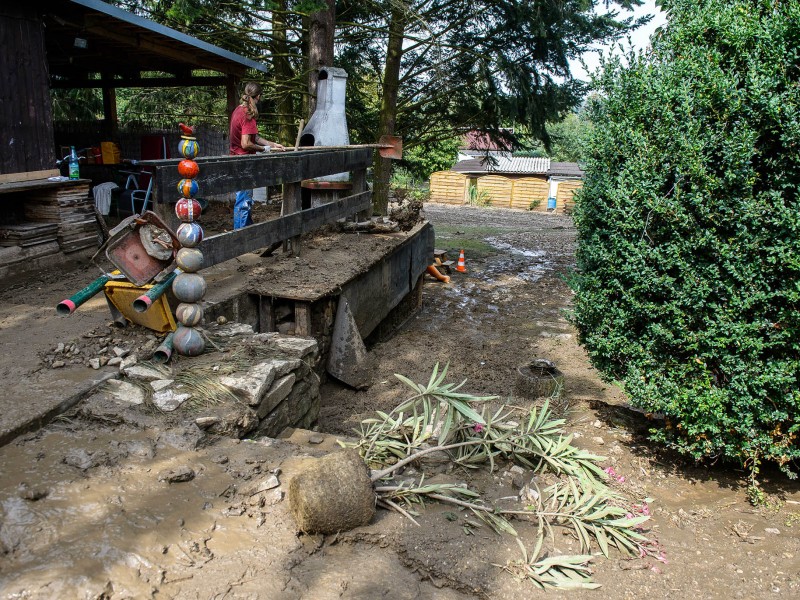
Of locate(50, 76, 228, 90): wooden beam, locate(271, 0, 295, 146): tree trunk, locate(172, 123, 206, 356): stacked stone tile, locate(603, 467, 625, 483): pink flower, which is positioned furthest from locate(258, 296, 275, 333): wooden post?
locate(271, 0, 295, 146): tree trunk

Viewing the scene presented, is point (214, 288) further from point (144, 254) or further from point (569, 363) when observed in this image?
point (569, 363)

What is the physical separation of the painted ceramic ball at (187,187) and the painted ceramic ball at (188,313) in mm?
771

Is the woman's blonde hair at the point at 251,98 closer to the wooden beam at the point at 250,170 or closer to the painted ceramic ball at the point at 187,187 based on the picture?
the wooden beam at the point at 250,170

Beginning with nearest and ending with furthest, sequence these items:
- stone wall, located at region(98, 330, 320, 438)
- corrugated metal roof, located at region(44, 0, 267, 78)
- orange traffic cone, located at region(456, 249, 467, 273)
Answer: stone wall, located at region(98, 330, 320, 438) < corrugated metal roof, located at region(44, 0, 267, 78) < orange traffic cone, located at region(456, 249, 467, 273)

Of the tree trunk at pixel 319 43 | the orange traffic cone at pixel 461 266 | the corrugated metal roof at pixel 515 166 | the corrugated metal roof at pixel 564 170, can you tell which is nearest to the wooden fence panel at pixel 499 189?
the corrugated metal roof at pixel 515 166

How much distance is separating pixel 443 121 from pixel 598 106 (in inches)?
363

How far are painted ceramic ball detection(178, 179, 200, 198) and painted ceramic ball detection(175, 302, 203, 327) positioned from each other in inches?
30.4

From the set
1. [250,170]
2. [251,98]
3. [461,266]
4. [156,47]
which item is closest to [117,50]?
[156,47]

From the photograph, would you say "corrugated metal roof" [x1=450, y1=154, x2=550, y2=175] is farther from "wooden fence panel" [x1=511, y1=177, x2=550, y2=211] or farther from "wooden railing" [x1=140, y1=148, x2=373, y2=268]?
"wooden railing" [x1=140, y1=148, x2=373, y2=268]

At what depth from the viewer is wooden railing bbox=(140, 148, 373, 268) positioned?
4.51 metres

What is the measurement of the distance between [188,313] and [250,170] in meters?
1.78

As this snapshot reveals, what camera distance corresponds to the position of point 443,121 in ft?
45.4

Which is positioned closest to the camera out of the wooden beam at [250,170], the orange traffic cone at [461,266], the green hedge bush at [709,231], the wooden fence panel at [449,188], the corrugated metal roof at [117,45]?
the green hedge bush at [709,231]

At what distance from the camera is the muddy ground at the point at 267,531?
2.55 meters
